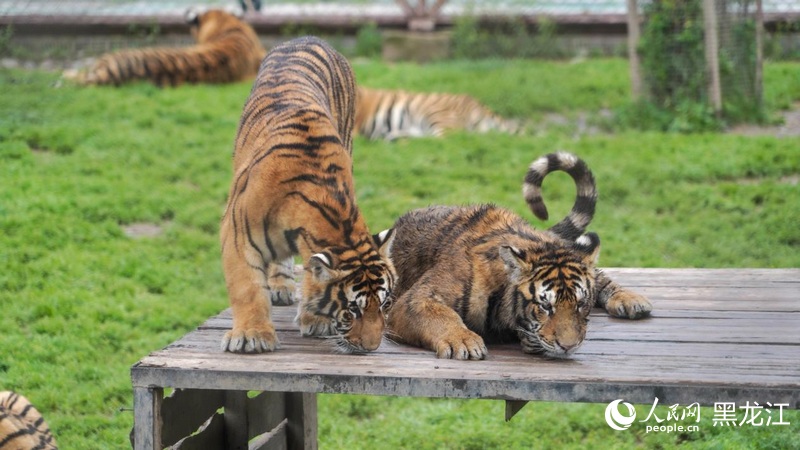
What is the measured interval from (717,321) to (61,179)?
5391 millimetres

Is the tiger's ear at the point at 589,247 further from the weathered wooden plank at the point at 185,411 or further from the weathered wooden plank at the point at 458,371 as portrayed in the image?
the weathered wooden plank at the point at 185,411

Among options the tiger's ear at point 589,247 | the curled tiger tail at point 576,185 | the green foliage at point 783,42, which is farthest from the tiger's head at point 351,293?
the green foliage at point 783,42

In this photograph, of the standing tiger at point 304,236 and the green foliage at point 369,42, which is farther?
the green foliage at point 369,42

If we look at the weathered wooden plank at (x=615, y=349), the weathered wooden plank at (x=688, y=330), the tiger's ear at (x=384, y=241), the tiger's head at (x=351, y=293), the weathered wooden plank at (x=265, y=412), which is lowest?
the weathered wooden plank at (x=265, y=412)

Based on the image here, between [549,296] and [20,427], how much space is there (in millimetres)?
2172

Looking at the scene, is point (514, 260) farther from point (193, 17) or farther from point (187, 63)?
point (193, 17)

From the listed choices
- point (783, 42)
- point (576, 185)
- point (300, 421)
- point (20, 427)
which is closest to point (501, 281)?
point (576, 185)

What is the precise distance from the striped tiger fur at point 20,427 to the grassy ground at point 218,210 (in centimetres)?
48

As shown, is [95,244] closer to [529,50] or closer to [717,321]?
[717,321]

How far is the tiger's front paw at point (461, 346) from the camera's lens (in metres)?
3.62

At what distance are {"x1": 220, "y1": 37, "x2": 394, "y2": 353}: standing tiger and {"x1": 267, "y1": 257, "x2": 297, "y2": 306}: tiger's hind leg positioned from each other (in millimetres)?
533

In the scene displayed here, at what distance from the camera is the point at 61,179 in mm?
8039

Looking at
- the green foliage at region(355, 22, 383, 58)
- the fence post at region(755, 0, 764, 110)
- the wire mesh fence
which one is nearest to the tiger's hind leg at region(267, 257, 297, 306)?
the wire mesh fence

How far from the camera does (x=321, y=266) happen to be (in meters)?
3.70
